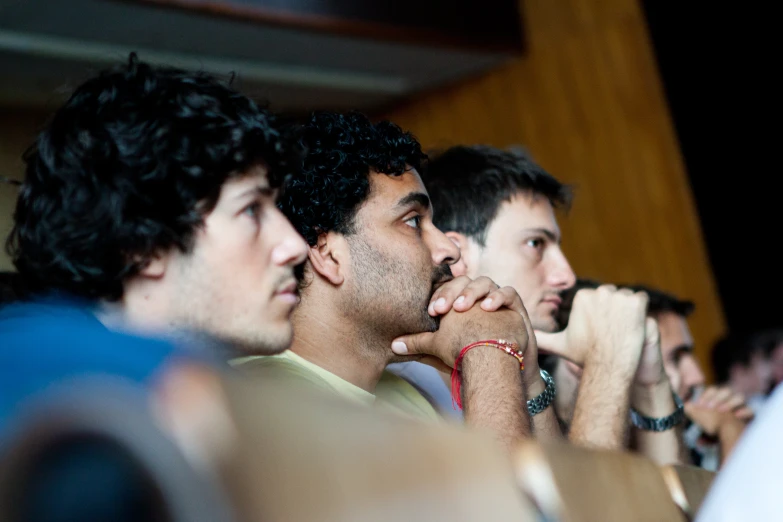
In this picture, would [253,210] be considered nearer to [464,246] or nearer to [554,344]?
[554,344]

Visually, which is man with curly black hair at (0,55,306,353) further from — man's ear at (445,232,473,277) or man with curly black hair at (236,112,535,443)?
man's ear at (445,232,473,277)

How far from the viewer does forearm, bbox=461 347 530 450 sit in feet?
4.15

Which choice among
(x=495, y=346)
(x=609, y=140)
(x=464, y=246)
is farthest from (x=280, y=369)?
(x=609, y=140)

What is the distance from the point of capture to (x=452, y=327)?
1.52 meters

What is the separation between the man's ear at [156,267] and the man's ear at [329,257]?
50 cm

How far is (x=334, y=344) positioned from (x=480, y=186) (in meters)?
0.80

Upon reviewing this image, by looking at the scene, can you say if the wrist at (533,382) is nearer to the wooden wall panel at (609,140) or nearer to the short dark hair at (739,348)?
the short dark hair at (739,348)

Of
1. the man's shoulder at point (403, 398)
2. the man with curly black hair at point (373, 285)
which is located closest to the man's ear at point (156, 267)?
the man with curly black hair at point (373, 285)

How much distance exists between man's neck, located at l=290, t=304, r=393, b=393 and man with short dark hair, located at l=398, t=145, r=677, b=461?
0.43 m

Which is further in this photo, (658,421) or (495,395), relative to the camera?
(658,421)

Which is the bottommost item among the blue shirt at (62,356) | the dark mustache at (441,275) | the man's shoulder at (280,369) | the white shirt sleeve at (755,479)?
the man's shoulder at (280,369)

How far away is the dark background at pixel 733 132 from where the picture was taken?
178 inches

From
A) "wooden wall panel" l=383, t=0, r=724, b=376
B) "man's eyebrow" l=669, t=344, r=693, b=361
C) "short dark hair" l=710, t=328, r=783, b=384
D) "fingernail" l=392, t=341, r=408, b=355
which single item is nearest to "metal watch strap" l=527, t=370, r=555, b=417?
"fingernail" l=392, t=341, r=408, b=355

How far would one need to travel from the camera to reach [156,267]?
104 centimetres
